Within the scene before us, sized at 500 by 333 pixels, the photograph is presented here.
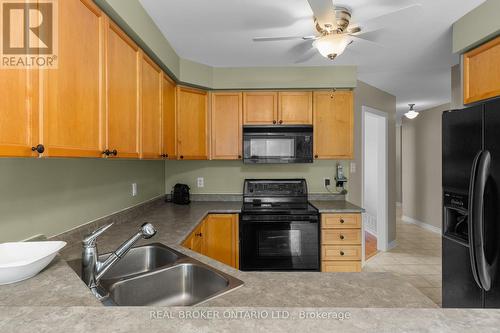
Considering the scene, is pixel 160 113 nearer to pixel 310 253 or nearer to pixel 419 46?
pixel 310 253

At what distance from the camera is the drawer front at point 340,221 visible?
2.62 m

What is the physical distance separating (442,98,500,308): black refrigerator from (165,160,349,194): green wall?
1600 millimetres

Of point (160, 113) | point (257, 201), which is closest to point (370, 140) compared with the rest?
point (257, 201)

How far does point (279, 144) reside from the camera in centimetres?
293

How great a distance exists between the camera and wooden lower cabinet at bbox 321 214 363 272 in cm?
260

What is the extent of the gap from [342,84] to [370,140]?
1608 millimetres

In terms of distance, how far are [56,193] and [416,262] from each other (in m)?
4.17

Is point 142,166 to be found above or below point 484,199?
above

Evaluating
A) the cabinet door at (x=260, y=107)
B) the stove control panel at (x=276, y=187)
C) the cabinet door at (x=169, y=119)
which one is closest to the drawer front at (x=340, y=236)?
the stove control panel at (x=276, y=187)

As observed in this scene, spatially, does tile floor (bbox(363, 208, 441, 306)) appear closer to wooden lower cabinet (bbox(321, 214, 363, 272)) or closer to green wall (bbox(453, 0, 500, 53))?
wooden lower cabinet (bbox(321, 214, 363, 272))

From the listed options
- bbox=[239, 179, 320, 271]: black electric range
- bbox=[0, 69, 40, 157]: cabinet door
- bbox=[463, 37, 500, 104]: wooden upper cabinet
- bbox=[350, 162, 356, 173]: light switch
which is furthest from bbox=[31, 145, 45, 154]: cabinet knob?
bbox=[350, 162, 356, 173]: light switch

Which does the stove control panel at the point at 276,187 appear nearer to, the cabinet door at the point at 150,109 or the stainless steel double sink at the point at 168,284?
the cabinet door at the point at 150,109

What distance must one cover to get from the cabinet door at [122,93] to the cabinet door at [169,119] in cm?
64

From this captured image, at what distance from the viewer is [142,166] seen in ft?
8.64
